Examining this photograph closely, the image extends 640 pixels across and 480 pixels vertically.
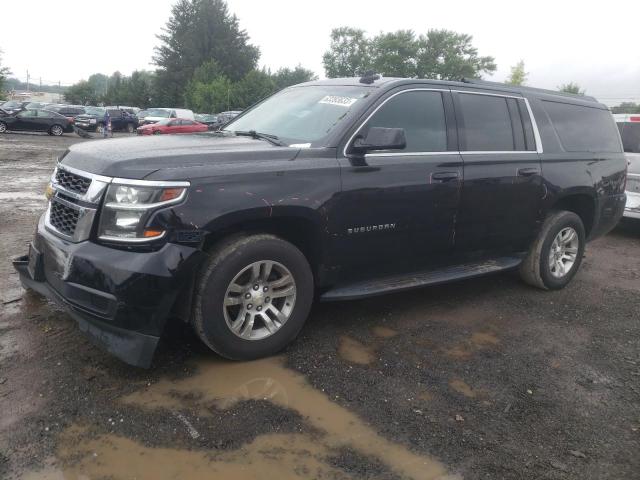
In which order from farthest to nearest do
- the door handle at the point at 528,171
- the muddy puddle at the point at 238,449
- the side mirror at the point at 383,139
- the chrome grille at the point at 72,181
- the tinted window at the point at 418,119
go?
the door handle at the point at 528,171 → the tinted window at the point at 418,119 → the side mirror at the point at 383,139 → the chrome grille at the point at 72,181 → the muddy puddle at the point at 238,449

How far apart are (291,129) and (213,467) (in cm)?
253

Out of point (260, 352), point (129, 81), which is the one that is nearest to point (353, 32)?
point (129, 81)

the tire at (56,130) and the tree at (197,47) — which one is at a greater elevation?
the tree at (197,47)

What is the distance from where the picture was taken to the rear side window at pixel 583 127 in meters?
5.32

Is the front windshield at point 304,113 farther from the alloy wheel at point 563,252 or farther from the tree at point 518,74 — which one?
the tree at point 518,74

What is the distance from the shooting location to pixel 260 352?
357 cm

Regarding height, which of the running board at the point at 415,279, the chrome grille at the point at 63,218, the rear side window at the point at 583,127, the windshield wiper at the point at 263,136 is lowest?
the running board at the point at 415,279

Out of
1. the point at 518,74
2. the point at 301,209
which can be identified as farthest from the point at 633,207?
the point at 518,74

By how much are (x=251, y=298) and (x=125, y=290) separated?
0.82 meters

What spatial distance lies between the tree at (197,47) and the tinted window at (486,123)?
70.7 metres

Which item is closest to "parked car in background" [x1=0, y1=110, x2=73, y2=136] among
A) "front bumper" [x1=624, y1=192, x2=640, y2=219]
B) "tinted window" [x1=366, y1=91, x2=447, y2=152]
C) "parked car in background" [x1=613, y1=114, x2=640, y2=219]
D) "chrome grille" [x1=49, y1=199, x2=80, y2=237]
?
"chrome grille" [x1=49, y1=199, x2=80, y2=237]

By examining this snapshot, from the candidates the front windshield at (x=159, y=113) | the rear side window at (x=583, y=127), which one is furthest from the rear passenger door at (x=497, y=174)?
the front windshield at (x=159, y=113)

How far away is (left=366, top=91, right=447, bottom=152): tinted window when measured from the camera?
13.4ft

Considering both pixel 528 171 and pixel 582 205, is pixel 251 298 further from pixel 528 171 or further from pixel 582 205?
pixel 582 205
